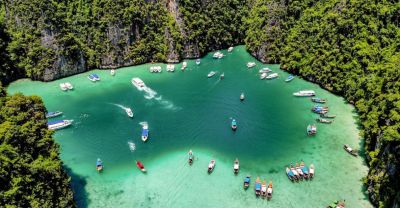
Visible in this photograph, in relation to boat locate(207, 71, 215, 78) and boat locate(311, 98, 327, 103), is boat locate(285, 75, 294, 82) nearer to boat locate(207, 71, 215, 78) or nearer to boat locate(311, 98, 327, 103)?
boat locate(311, 98, 327, 103)

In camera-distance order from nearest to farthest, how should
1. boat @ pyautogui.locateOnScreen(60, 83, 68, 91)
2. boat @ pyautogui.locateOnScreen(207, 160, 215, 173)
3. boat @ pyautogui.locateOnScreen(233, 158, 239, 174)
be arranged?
boat @ pyautogui.locateOnScreen(233, 158, 239, 174) → boat @ pyautogui.locateOnScreen(207, 160, 215, 173) → boat @ pyautogui.locateOnScreen(60, 83, 68, 91)

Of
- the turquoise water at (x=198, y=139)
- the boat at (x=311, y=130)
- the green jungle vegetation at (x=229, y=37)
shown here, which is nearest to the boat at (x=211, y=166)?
the turquoise water at (x=198, y=139)

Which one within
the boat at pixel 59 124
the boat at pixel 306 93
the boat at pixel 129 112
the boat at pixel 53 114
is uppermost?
the boat at pixel 306 93

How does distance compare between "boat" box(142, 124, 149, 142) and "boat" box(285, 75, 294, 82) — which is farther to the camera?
"boat" box(285, 75, 294, 82)

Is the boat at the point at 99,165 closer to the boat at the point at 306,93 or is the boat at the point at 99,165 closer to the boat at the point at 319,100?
the boat at the point at 306,93

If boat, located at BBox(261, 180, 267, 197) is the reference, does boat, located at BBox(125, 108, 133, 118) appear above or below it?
above

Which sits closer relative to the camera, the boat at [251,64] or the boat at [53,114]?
the boat at [53,114]

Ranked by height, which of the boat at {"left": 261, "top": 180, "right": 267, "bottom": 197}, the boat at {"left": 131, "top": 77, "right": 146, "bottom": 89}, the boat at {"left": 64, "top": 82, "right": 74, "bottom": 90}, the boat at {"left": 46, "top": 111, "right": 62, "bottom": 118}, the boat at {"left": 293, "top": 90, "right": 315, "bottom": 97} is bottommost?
the boat at {"left": 261, "top": 180, "right": 267, "bottom": 197}

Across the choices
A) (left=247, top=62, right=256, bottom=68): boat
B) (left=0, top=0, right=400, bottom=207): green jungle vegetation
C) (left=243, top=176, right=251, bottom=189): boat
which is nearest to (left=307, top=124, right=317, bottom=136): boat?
(left=0, top=0, right=400, bottom=207): green jungle vegetation
